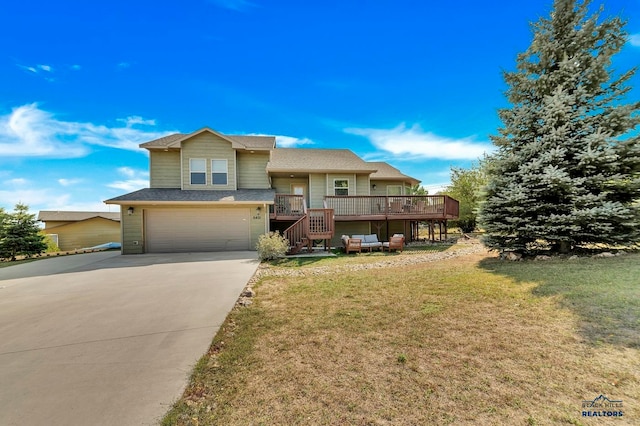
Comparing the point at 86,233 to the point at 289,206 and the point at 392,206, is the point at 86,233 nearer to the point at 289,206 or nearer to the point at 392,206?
the point at 289,206

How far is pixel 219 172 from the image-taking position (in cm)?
1433

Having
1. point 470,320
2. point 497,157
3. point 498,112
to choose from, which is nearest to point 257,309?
point 470,320

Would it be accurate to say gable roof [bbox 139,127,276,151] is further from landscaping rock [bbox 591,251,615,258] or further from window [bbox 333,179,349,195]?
landscaping rock [bbox 591,251,615,258]

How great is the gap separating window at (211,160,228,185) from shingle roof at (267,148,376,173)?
249 cm

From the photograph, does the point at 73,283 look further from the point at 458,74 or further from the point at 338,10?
the point at 458,74

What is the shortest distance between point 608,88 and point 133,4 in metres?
15.1

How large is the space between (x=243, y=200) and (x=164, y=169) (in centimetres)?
558

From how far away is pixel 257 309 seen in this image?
15.4 feet

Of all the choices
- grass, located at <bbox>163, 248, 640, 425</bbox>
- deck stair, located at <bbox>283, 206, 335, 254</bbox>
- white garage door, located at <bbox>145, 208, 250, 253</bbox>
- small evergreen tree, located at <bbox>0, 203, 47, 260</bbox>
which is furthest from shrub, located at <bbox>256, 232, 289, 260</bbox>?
small evergreen tree, located at <bbox>0, 203, 47, 260</bbox>

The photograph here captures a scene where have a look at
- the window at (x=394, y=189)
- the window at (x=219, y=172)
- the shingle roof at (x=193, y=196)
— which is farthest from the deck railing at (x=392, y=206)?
the window at (x=219, y=172)

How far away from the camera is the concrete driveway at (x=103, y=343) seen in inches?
88.3

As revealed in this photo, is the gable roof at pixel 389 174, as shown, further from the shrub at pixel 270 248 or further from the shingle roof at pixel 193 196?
the shrub at pixel 270 248

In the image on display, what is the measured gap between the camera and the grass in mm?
2092

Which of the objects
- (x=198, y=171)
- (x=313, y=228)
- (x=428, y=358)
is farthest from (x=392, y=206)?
(x=428, y=358)
